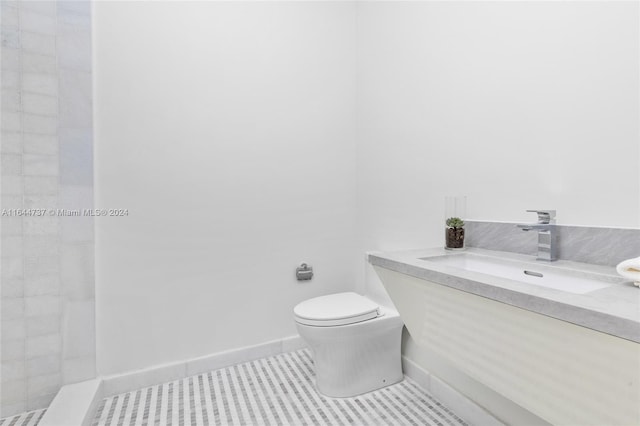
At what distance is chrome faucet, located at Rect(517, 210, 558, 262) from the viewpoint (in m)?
1.17

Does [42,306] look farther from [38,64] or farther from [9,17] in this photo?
[9,17]

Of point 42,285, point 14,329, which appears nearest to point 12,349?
point 14,329

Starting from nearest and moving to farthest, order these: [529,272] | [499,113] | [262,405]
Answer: [529,272]
[499,113]
[262,405]

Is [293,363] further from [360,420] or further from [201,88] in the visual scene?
[201,88]

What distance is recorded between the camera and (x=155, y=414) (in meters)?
1.59

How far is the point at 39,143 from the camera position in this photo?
1.61m

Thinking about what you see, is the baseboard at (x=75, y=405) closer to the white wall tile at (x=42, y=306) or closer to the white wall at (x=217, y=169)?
the white wall at (x=217, y=169)

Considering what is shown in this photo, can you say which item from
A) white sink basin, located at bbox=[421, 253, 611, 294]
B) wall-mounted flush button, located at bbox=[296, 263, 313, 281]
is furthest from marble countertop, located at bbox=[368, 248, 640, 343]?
wall-mounted flush button, located at bbox=[296, 263, 313, 281]

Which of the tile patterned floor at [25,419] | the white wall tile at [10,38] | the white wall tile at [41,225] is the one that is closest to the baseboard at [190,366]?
the tile patterned floor at [25,419]

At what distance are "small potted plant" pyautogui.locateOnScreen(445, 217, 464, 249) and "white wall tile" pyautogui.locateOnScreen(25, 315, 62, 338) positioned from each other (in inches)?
74.3

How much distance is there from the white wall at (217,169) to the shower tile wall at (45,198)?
3.0 inches

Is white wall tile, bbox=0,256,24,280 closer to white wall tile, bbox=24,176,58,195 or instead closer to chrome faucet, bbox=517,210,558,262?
white wall tile, bbox=24,176,58,195

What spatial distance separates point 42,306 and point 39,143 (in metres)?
0.77

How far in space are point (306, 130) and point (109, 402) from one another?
185 centimetres
